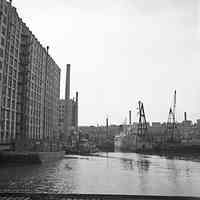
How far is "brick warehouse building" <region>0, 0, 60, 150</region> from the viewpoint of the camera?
203 feet

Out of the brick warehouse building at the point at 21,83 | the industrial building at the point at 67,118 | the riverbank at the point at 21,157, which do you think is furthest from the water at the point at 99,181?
the industrial building at the point at 67,118

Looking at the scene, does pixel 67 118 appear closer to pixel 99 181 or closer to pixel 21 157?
pixel 21 157

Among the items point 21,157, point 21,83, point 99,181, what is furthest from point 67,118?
point 99,181

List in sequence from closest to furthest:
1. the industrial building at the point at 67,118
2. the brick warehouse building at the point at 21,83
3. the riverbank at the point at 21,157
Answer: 1. the riverbank at the point at 21,157
2. the brick warehouse building at the point at 21,83
3. the industrial building at the point at 67,118

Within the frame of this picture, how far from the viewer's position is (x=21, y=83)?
72688 millimetres

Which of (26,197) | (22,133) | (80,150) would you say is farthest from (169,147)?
(26,197)

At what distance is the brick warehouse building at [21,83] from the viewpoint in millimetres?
61816

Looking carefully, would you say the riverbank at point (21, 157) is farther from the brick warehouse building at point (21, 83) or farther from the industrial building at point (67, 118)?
the industrial building at point (67, 118)

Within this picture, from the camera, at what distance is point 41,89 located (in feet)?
289

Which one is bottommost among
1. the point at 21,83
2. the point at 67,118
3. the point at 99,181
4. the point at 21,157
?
the point at 99,181

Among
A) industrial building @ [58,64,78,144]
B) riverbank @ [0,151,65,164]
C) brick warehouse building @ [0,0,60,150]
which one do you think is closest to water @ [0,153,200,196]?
riverbank @ [0,151,65,164]

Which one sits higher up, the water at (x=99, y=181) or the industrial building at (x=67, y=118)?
the industrial building at (x=67, y=118)

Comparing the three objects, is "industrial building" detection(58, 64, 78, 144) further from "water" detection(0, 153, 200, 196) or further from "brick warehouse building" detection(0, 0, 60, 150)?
"water" detection(0, 153, 200, 196)

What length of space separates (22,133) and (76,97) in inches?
4374
